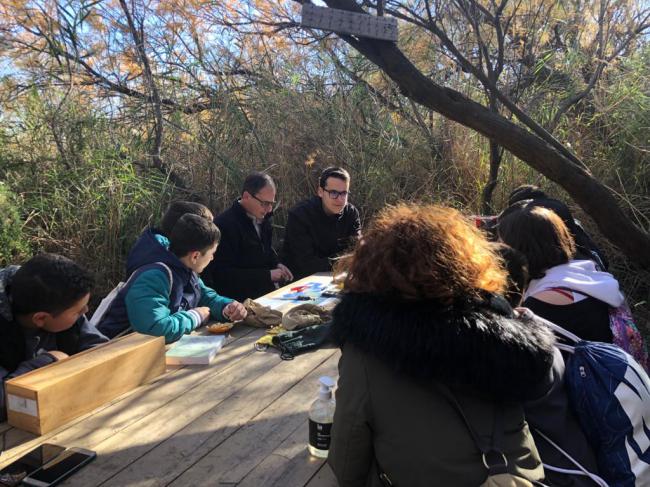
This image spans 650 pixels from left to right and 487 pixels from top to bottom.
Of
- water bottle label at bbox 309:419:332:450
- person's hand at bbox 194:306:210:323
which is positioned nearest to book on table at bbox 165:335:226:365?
person's hand at bbox 194:306:210:323

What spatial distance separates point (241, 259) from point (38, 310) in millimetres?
2350

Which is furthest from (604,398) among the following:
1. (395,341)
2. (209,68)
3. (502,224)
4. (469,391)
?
(209,68)

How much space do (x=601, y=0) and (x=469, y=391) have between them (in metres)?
5.41

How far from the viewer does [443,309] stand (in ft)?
3.69

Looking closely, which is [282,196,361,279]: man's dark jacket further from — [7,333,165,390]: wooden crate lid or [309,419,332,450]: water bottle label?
[309,419,332,450]: water bottle label

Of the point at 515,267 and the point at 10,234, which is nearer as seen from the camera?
the point at 515,267

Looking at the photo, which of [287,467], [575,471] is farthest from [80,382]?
[575,471]

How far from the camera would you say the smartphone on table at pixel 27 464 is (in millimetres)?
1239

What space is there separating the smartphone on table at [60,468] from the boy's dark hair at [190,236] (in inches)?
47.7

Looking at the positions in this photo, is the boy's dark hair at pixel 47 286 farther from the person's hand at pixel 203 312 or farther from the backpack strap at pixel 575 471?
the backpack strap at pixel 575 471

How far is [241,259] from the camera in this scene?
408 cm

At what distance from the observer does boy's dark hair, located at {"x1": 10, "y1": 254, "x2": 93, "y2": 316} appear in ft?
5.70

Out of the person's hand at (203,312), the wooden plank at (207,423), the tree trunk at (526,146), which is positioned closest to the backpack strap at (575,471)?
the wooden plank at (207,423)

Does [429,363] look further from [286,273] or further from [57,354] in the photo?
[286,273]
